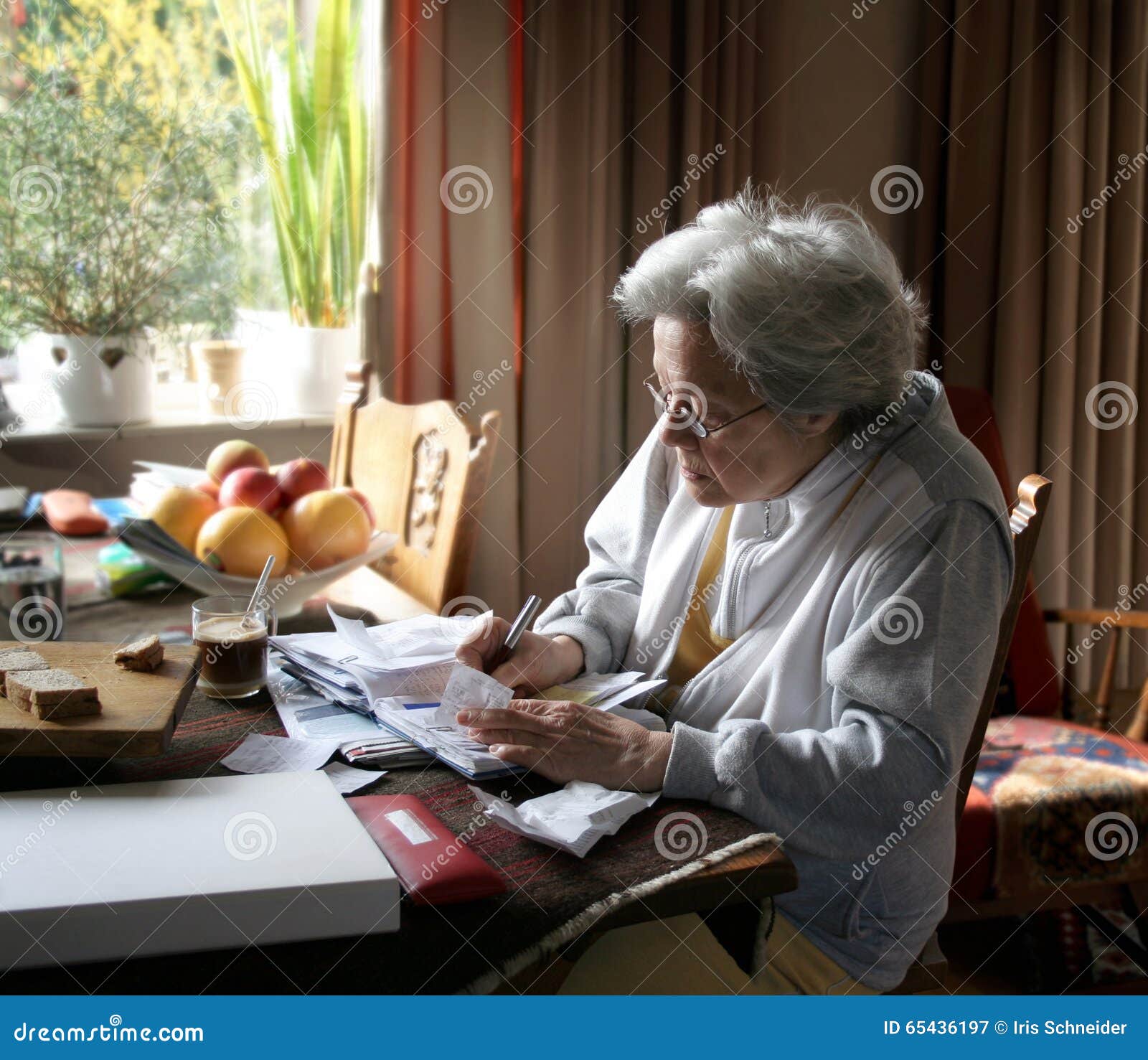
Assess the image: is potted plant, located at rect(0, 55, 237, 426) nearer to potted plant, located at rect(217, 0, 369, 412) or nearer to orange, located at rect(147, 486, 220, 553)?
potted plant, located at rect(217, 0, 369, 412)

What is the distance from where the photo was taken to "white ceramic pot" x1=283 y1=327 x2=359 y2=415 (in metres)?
2.52

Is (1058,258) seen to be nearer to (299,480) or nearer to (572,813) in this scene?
(299,480)

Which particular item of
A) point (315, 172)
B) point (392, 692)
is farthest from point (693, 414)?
point (315, 172)

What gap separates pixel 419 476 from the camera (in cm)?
207

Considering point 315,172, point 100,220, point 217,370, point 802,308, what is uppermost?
point 315,172

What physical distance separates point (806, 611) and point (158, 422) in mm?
1670

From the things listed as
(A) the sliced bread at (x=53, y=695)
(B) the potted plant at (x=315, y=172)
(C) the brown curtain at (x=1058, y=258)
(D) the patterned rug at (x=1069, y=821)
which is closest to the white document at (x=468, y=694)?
(A) the sliced bread at (x=53, y=695)

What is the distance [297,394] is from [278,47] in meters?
0.78

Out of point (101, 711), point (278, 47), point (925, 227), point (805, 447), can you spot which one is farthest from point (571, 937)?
point (925, 227)

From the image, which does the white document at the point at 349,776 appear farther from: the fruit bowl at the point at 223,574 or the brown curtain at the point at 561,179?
the brown curtain at the point at 561,179

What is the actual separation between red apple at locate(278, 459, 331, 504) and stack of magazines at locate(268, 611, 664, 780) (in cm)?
52

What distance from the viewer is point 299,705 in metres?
1.16

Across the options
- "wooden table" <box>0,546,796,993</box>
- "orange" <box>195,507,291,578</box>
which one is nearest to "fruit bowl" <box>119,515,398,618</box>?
"orange" <box>195,507,291,578</box>
